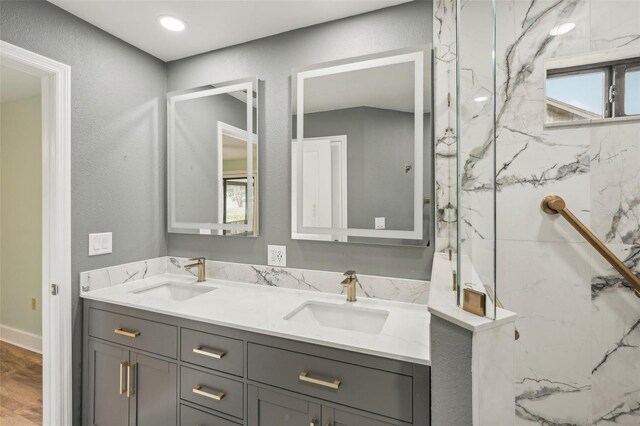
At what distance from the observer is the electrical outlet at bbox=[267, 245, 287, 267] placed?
1826 mm

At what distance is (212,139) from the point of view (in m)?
1.98

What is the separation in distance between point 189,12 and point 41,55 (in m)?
0.75

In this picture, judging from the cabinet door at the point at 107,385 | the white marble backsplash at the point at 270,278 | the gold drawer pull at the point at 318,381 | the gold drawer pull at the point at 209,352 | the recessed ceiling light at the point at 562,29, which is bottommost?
the cabinet door at the point at 107,385

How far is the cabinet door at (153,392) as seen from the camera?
1423 mm

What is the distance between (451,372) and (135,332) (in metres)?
1.47

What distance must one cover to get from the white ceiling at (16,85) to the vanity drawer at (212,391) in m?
2.73

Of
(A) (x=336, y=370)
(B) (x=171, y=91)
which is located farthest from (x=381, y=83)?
(B) (x=171, y=91)

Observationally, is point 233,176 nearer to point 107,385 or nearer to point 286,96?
point 286,96

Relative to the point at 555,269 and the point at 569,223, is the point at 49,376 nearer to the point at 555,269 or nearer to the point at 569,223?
the point at 555,269

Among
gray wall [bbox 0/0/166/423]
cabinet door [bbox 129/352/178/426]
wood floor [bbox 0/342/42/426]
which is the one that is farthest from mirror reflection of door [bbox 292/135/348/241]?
wood floor [bbox 0/342/42/426]

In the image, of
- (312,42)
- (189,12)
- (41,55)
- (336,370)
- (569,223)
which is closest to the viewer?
(336,370)

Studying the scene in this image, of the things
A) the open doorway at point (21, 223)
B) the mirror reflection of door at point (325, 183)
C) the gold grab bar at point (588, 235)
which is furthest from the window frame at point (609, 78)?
the open doorway at point (21, 223)

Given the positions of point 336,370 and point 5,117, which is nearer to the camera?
point 336,370

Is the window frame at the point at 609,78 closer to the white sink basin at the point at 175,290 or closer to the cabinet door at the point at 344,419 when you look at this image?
the cabinet door at the point at 344,419
